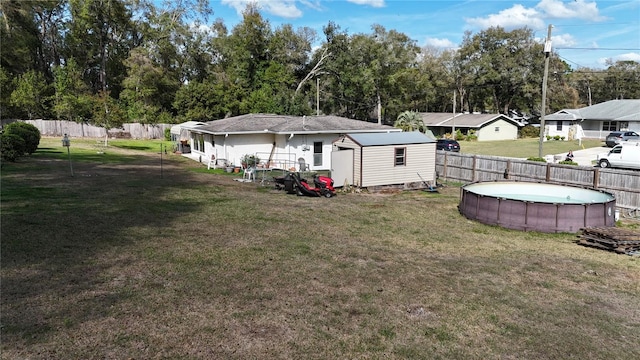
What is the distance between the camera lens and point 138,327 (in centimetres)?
579

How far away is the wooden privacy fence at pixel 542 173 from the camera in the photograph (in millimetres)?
16641

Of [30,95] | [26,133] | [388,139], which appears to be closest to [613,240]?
[388,139]

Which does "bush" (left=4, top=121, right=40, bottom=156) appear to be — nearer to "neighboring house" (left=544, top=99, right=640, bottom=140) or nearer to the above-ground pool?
the above-ground pool

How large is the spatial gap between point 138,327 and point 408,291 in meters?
4.79

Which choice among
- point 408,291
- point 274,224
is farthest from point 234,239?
point 408,291

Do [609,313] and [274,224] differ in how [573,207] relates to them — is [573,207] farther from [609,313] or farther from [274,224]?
[274,224]

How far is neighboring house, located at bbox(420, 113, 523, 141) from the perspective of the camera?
54.4m

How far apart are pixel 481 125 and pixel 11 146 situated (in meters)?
49.8

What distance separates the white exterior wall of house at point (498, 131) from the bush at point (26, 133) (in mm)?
48352

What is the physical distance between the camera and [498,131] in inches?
2192

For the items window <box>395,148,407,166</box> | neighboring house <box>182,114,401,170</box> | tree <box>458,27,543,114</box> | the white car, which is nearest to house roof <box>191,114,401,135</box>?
neighboring house <box>182,114,401,170</box>

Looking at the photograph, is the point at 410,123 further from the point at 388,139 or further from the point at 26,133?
the point at 26,133

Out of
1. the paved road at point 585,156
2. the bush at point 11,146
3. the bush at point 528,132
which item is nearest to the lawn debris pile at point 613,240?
the paved road at point 585,156

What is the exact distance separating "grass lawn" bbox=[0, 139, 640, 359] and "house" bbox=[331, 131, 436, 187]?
6241 mm
